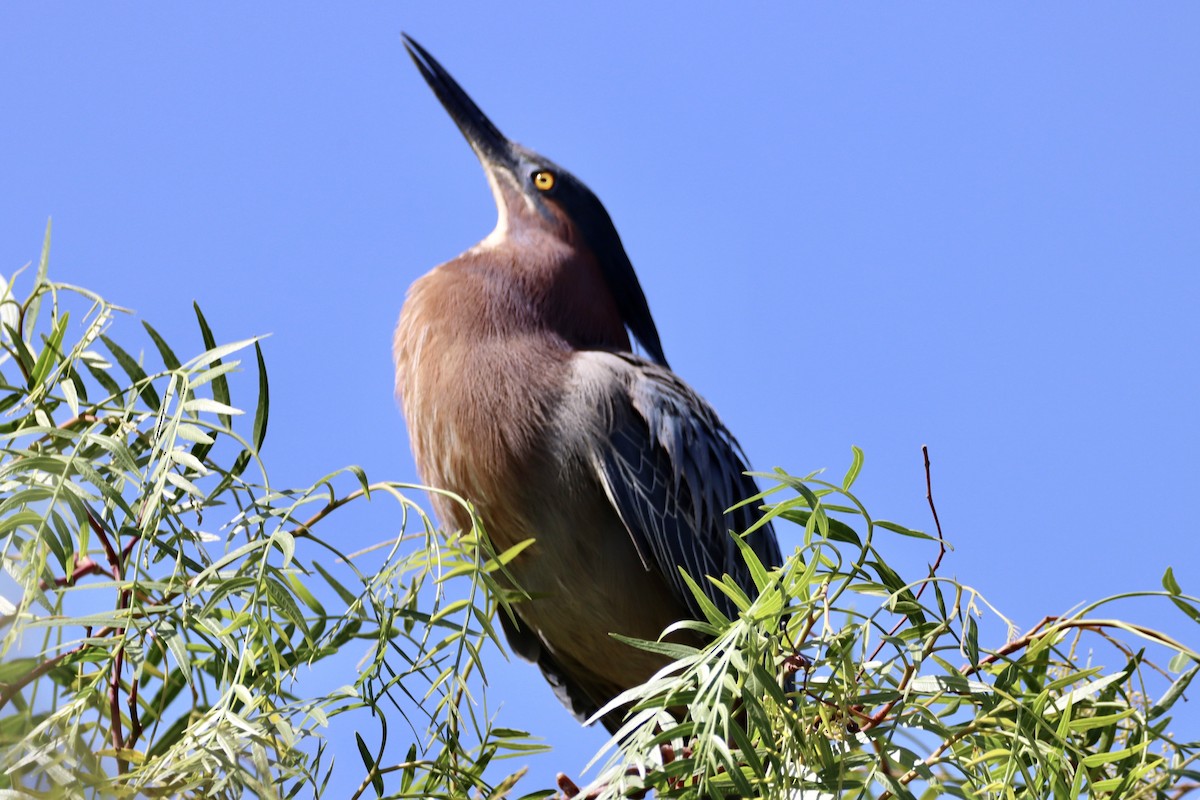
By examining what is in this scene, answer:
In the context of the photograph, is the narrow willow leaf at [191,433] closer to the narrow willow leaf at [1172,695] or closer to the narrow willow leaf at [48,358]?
the narrow willow leaf at [48,358]

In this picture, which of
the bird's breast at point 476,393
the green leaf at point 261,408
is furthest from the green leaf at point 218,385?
the bird's breast at point 476,393

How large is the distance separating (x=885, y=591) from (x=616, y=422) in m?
1.57

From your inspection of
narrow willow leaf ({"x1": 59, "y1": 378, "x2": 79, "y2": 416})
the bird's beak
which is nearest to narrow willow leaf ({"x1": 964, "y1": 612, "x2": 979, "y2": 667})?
narrow willow leaf ({"x1": 59, "y1": 378, "x2": 79, "y2": 416})

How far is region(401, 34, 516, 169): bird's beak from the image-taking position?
4.04 metres

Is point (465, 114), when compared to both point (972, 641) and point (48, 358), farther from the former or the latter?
point (972, 641)

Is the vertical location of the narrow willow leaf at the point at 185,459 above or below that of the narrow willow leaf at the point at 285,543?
above

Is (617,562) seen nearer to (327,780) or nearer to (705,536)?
(705,536)

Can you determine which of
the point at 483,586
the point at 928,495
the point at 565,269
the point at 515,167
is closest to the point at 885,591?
the point at 928,495

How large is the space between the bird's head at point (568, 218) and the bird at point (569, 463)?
1.12 feet

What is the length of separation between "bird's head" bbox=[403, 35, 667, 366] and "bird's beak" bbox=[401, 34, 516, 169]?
39 millimetres

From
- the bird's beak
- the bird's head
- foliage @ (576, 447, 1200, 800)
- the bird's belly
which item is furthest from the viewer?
the bird's beak

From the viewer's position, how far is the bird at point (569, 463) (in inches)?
115

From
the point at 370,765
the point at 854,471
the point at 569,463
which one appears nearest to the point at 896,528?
the point at 854,471

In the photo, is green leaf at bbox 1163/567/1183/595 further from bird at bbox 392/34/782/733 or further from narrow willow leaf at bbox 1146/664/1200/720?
bird at bbox 392/34/782/733
